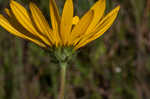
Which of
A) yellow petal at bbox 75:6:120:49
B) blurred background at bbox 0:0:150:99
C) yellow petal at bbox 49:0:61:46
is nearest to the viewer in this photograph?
yellow petal at bbox 49:0:61:46

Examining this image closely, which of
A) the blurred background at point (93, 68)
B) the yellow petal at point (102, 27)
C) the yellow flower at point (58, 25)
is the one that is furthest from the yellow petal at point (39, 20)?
the blurred background at point (93, 68)

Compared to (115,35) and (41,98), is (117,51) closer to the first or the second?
(115,35)

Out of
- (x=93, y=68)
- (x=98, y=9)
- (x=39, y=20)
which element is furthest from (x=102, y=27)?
(x=93, y=68)

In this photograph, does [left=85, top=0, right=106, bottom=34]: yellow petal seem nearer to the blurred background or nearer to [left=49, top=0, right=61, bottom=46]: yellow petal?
[left=49, top=0, right=61, bottom=46]: yellow petal

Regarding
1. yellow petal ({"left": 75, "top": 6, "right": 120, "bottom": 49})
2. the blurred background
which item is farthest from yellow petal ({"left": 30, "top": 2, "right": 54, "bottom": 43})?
the blurred background

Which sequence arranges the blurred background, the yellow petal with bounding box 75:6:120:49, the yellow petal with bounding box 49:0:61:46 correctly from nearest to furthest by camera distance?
the yellow petal with bounding box 49:0:61:46, the yellow petal with bounding box 75:6:120:49, the blurred background

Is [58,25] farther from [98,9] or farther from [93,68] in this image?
[93,68]

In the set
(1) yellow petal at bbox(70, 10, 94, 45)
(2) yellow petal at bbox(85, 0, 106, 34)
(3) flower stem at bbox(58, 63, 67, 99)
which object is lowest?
(3) flower stem at bbox(58, 63, 67, 99)

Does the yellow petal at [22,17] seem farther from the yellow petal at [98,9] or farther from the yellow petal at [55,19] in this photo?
the yellow petal at [98,9]
